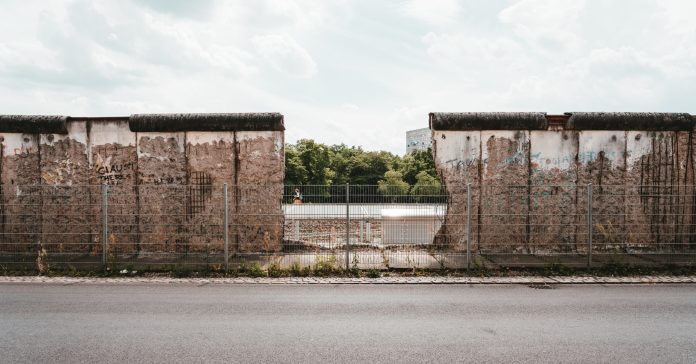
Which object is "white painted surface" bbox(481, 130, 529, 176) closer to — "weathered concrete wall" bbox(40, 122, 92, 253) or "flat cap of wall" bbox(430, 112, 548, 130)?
"flat cap of wall" bbox(430, 112, 548, 130)

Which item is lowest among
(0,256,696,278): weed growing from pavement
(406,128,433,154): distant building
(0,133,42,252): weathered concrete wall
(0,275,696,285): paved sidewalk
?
(0,275,696,285): paved sidewalk

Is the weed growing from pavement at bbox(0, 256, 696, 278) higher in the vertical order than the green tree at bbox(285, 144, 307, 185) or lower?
lower

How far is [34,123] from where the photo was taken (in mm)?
11547

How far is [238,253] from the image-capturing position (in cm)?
1127

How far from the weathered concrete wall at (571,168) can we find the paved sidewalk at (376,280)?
2.55 meters

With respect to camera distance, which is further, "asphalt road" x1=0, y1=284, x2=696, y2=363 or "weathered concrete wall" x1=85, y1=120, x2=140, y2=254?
"weathered concrete wall" x1=85, y1=120, x2=140, y2=254

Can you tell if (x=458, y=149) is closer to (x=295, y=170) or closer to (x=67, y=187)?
(x=67, y=187)

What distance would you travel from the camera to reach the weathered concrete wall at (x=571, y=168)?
11.7 meters

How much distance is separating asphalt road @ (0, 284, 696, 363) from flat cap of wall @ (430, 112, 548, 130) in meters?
4.74

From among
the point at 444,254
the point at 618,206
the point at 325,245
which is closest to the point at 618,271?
the point at 618,206

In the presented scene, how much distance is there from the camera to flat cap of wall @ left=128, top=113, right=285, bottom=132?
11531mm

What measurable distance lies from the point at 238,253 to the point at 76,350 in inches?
248

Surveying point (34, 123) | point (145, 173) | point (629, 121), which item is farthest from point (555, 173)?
point (34, 123)

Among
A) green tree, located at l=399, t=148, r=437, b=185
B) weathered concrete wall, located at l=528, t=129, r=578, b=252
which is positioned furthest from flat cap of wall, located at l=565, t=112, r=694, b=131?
green tree, located at l=399, t=148, r=437, b=185
